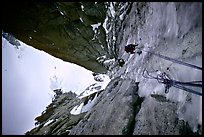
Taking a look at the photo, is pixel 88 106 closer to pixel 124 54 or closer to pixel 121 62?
pixel 121 62

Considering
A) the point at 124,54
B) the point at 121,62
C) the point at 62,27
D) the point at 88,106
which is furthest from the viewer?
the point at 62,27

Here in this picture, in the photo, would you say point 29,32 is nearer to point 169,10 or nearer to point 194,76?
point 169,10

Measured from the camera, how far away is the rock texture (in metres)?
9.87

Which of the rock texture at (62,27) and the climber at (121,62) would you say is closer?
the climber at (121,62)

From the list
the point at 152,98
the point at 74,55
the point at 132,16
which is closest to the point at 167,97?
the point at 152,98

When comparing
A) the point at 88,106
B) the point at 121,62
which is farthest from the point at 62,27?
the point at 88,106

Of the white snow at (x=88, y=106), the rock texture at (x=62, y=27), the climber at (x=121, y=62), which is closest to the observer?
the white snow at (x=88, y=106)

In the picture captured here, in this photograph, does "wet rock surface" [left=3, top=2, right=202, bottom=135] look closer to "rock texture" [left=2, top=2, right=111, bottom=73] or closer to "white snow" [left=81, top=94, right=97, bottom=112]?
"rock texture" [left=2, top=2, right=111, bottom=73]

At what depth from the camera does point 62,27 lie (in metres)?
10.7

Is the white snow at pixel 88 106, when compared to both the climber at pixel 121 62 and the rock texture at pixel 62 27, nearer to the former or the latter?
the climber at pixel 121 62

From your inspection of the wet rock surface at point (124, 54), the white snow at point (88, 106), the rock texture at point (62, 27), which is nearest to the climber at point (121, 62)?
the wet rock surface at point (124, 54)

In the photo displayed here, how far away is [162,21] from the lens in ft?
20.1

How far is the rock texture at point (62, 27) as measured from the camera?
388 inches

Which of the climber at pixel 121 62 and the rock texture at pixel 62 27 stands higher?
the rock texture at pixel 62 27
